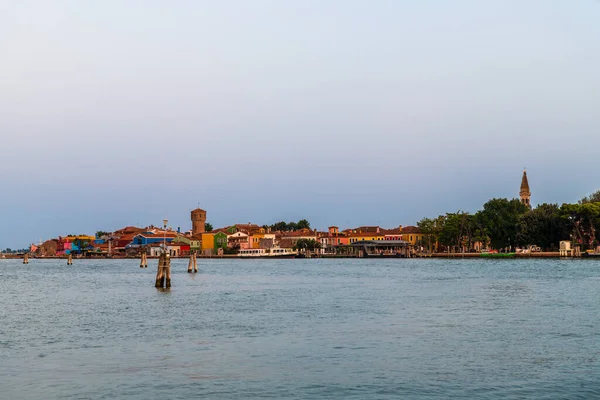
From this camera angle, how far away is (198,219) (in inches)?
7731

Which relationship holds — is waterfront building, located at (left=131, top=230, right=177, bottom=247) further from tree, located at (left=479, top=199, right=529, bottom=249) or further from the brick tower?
tree, located at (left=479, top=199, right=529, bottom=249)

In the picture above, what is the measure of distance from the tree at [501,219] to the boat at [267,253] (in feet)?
151

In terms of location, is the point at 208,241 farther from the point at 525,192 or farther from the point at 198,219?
the point at 525,192

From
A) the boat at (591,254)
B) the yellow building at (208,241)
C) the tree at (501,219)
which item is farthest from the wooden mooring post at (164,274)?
the yellow building at (208,241)

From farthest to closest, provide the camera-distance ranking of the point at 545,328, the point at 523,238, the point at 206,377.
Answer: the point at 523,238 → the point at 545,328 → the point at 206,377

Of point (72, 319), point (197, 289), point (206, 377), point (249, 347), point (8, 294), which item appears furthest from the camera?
point (197, 289)

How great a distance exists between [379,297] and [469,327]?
52.2 feet

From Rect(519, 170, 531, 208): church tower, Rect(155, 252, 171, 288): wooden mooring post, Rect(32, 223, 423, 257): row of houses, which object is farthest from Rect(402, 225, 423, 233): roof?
Rect(155, 252, 171, 288): wooden mooring post

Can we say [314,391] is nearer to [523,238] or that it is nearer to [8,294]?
[8,294]

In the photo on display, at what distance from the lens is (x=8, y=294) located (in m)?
49.0

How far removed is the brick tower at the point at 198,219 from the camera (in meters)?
196

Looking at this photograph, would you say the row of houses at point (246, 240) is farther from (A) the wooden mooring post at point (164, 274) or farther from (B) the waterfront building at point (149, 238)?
(A) the wooden mooring post at point (164, 274)

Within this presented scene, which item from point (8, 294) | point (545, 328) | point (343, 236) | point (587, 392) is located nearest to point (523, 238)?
point (343, 236)

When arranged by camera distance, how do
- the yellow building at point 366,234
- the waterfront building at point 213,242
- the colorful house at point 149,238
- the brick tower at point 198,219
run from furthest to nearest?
the brick tower at point 198,219 → the yellow building at point 366,234 → the waterfront building at point 213,242 → the colorful house at point 149,238
